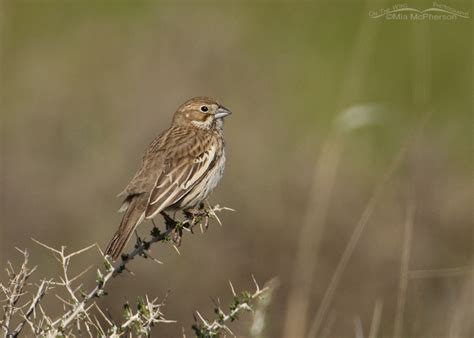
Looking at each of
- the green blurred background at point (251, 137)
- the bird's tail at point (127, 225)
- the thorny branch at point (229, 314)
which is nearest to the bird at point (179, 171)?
the bird's tail at point (127, 225)

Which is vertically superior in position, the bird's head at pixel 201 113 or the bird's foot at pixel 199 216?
the bird's head at pixel 201 113

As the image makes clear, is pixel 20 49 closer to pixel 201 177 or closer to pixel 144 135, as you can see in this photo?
pixel 144 135

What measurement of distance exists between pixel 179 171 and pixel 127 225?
2.38 feet

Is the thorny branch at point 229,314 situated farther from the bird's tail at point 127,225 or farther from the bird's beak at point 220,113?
the bird's beak at point 220,113

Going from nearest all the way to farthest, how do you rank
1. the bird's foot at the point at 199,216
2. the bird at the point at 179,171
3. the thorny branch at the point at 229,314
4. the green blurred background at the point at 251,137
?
the thorny branch at the point at 229,314, the bird's foot at the point at 199,216, the bird at the point at 179,171, the green blurred background at the point at 251,137

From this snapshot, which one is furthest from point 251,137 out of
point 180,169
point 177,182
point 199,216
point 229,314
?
point 229,314

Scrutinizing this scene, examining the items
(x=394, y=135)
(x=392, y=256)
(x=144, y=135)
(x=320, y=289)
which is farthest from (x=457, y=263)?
(x=144, y=135)

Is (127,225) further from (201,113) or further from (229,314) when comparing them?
(201,113)

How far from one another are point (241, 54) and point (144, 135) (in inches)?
97.3

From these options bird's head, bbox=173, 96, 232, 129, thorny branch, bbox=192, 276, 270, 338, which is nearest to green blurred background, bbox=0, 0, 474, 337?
bird's head, bbox=173, 96, 232, 129

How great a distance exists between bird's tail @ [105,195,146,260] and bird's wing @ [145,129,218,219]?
0.05 meters

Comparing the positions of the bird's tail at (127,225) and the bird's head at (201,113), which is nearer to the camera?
the bird's tail at (127,225)

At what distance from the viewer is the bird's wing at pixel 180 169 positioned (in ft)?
19.9

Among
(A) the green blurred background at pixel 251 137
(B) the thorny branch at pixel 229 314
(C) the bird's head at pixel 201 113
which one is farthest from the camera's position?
(A) the green blurred background at pixel 251 137
